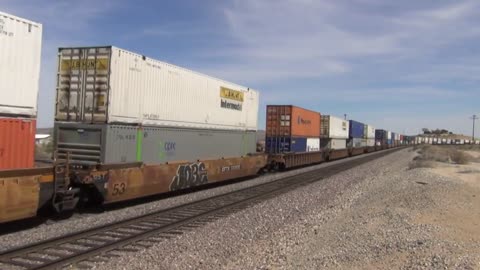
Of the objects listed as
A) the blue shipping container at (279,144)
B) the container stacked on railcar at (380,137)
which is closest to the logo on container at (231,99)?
the blue shipping container at (279,144)

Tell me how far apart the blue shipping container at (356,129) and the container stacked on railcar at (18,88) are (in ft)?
142

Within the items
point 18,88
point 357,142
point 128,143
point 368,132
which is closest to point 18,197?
point 18,88

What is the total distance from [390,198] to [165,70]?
7913 mm

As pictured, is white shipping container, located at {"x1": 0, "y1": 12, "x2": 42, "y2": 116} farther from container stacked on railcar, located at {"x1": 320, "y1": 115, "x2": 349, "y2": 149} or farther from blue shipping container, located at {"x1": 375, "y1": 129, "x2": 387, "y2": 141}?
blue shipping container, located at {"x1": 375, "y1": 129, "x2": 387, "y2": 141}

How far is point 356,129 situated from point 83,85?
4490 cm

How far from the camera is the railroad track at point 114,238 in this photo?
307 inches

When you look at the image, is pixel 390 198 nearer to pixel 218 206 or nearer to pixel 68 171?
pixel 218 206

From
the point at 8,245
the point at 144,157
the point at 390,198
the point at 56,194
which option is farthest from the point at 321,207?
the point at 8,245

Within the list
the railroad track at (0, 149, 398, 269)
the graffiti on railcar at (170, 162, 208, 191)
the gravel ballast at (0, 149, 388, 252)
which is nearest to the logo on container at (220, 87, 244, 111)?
A: the graffiti on railcar at (170, 162, 208, 191)

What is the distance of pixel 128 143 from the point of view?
13633 mm

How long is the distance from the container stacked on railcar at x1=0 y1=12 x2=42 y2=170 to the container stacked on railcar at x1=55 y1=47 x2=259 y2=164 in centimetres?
267

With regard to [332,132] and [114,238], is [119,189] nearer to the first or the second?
[114,238]

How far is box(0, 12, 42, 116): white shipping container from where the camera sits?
9.67 m

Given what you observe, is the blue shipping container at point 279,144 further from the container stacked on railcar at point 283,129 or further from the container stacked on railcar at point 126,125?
the container stacked on railcar at point 126,125
